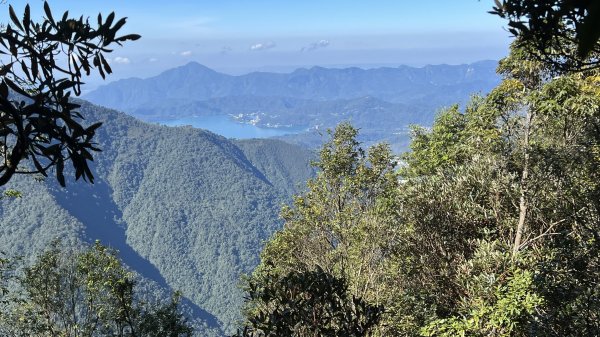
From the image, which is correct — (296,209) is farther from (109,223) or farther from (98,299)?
(109,223)

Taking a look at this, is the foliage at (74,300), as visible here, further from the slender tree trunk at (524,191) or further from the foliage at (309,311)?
the slender tree trunk at (524,191)

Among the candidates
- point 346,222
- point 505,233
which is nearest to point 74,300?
point 346,222

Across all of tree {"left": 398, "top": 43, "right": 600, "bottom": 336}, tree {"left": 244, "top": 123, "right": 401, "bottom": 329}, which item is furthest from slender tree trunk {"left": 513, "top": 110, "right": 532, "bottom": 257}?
tree {"left": 244, "top": 123, "right": 401, "bottom": 329}

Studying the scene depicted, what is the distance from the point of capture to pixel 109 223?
185625 millimetres

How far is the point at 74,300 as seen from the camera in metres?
13.6

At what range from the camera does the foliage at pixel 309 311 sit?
13.6ft

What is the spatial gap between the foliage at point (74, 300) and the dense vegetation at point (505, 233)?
437 centimetres

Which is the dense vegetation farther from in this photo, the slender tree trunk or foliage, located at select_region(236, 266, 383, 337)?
foliage, located at select_region(236, 266, 383, 337)

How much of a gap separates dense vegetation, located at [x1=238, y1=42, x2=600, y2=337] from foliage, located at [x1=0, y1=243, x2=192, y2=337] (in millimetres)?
4367

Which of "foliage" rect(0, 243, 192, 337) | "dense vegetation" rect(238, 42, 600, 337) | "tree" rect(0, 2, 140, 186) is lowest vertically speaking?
"foliage" rect(0, 243, 192, 337)

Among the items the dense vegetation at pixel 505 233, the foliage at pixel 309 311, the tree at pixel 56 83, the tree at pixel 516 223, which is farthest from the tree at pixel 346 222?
the tree at pixel 56 83

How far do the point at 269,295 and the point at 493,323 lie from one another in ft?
14.8

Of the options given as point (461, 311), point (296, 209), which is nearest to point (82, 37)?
point (461, 311)

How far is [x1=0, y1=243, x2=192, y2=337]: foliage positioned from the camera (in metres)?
12.3
